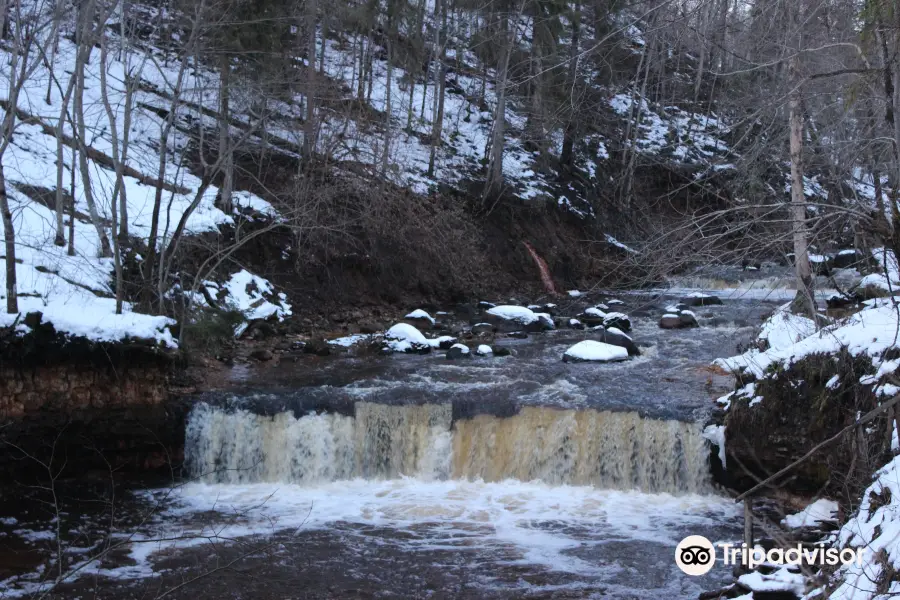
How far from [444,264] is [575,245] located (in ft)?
18.5

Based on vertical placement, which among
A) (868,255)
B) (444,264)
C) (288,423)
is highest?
(444,264)

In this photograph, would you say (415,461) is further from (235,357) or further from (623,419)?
(235,357)

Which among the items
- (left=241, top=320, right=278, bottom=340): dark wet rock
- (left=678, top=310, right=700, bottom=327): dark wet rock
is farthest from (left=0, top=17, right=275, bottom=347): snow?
(left=678, top=310, right=700, bottom=327): dark wet rock

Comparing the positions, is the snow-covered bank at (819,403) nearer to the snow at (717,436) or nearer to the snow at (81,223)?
the snow at (717,436)

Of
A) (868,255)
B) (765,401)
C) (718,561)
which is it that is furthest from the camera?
(765,401)

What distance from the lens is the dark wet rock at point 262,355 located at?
1341 centimetres

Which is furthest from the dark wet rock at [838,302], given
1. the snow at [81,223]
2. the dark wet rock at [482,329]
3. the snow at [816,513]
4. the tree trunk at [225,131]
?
the tree trunk at [225,131]

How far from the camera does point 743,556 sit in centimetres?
672

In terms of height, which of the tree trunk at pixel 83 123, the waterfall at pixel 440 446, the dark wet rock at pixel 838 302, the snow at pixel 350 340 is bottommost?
the waterfall at pixel 440 446

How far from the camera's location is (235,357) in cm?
1343

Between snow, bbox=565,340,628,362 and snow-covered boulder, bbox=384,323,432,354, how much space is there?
2602 millimetres

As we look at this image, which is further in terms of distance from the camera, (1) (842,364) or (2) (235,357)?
(2) (235,357)

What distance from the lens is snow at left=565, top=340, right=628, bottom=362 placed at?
1352 cm

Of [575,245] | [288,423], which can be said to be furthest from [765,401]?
[575,245]
